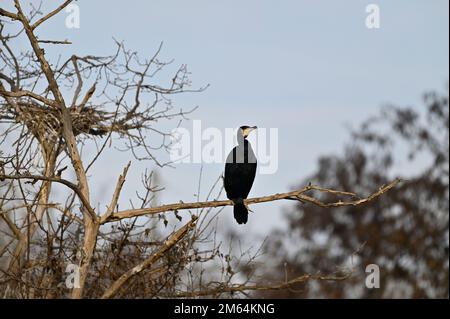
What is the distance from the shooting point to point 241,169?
32.6ft

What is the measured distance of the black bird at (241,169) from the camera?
9602mm

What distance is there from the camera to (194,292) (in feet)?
34.1

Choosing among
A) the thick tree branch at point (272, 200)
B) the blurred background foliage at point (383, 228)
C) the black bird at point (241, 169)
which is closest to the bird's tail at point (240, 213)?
the black bird at point (241, 169)

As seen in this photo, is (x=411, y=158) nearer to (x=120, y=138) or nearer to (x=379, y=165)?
(x=379, y=165)

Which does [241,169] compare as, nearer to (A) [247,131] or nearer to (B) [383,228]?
(A) [247,131]

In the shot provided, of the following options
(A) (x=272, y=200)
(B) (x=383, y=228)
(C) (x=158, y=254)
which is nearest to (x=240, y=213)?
(C) (x=158, y=254)

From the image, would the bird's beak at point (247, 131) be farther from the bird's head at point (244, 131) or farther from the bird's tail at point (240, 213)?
the bird's tail at point (240, 213)

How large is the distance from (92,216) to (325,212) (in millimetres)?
29608

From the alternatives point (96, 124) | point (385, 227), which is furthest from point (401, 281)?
point (96, 124)

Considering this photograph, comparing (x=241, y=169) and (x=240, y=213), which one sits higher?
(x=241, y=169)

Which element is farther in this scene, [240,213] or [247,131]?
[247,131]

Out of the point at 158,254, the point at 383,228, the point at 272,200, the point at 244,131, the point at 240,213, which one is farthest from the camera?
the point at 383,228

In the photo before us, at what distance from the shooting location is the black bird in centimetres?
960

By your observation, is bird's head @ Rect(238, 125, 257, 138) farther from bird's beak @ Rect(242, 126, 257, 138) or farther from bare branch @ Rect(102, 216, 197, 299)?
bare branch @ Rect(102, 216, 197, 299)
